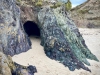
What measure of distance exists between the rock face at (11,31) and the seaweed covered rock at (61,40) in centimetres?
267

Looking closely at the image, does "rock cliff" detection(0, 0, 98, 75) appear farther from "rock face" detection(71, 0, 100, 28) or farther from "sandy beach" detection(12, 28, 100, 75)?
"rock face" detection(71, 0, 100, 28)

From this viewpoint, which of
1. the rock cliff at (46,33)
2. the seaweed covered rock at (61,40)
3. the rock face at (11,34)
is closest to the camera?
the rock face at (11,34)

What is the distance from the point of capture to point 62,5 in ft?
82.9

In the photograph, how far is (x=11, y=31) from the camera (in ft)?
65.9

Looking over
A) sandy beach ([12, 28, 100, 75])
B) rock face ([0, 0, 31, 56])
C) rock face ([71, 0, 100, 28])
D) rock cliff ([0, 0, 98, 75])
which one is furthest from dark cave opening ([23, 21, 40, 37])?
rock face ([71, 0, 100, 28])

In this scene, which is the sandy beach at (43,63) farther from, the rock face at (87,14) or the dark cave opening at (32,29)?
the rock face at (87,14)

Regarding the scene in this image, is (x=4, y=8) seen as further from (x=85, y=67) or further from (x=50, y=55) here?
(x=85, y=67)

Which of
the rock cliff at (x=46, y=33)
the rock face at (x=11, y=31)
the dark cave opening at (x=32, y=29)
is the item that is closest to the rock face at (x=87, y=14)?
the dark cave opening at (x=32, y=29)

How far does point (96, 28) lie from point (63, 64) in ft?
95.8

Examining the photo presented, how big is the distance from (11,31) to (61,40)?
5.20m

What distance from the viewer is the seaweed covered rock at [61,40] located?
20.5m

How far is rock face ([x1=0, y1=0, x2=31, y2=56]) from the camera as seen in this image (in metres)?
19.1

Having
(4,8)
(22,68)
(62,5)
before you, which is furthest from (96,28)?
(22,68)

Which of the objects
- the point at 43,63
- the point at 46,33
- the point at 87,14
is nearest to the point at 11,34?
the point at 43,63
